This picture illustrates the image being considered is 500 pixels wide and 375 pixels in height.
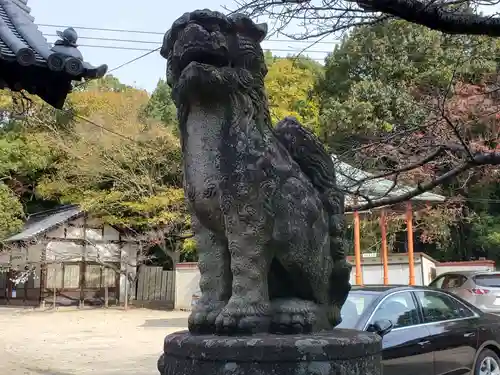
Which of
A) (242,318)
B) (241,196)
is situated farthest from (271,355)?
(241,196)

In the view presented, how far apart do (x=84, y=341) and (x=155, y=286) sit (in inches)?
462

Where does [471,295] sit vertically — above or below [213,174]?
below

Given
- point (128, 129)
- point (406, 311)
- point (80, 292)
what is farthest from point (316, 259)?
point (80, 292)

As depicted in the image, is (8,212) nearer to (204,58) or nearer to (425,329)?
(425,329)

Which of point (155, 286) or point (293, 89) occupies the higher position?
point (293, 89)

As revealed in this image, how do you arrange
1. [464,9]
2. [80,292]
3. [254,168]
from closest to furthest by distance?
[254,168] → [464,9] → [80,292]

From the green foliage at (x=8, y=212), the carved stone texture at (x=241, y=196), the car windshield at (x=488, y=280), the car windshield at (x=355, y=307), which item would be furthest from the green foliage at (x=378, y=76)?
the carved stone texture at (x=241, y=196)

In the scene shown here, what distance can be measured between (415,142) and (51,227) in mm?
18024

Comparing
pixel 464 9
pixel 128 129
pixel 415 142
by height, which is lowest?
pixel 415 142

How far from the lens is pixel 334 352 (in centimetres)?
240

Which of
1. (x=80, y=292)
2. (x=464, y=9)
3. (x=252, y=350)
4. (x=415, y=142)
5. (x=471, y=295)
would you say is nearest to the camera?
(x=252, y=350)

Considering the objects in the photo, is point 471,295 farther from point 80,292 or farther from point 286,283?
point 80,292

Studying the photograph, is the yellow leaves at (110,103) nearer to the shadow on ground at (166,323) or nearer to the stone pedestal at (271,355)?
the shadow on ground at (166,323)

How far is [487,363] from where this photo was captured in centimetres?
634
